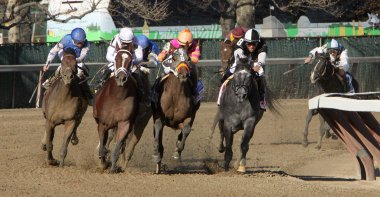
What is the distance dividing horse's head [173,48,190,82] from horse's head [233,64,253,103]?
0.80m

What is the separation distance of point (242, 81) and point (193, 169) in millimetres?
2092

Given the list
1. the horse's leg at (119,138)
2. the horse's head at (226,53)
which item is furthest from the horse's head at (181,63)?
the horse's head at (226,53)

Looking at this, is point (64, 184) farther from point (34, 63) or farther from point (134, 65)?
point (34, 63)

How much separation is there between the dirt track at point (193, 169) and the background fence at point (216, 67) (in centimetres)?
488

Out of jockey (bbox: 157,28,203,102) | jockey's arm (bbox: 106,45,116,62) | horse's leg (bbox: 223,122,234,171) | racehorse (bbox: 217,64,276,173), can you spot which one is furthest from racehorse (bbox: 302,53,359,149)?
jockey's arm (bbox: 106,45,116,62)

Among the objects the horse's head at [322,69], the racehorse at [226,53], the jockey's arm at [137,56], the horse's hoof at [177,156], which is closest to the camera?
the jockey's arm at [137,56]

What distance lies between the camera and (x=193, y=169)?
14.8 m

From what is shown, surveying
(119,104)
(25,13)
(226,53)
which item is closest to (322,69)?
(226,53)

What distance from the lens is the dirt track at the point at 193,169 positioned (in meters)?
11.4

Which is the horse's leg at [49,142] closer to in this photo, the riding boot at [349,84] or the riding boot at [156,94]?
the riding boot at [156,94]

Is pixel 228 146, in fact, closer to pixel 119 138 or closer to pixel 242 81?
pixel 242 81

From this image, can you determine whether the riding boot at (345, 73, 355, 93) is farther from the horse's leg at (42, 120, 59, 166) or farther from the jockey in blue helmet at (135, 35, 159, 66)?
the horse's leg at (42, 120, 59, 166)

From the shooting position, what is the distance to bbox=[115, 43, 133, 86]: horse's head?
43.0 ft

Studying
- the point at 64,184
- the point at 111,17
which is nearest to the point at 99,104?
the point at 64,184
